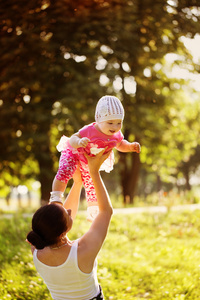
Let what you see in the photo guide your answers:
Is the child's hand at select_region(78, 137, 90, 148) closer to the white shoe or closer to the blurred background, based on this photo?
the white shoe

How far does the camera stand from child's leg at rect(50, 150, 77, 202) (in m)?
3.47

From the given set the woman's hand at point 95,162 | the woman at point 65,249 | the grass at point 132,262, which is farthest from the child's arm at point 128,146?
the grass at point 132,262

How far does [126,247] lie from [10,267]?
2.86 meters

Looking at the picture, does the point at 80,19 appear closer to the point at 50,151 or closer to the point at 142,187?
the point at 50,151

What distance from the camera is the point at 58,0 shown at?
9375 millimetres

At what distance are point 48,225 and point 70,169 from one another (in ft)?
3.38

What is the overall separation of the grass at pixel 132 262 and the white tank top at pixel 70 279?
7.20 feet

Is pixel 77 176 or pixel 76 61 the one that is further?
pixel 76 61

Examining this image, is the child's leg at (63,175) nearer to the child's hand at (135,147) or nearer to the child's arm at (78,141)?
the child's arm at (78,141)

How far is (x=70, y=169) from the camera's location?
11.7 ft

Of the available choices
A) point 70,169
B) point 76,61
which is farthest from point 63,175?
point 76,61

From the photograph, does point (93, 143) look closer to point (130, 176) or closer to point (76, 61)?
point (76, 61)

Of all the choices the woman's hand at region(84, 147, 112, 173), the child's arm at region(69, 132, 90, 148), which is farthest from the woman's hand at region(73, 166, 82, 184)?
the woman's hand at region(84, 147, 112, 173)

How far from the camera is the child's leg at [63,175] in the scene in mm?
3473
